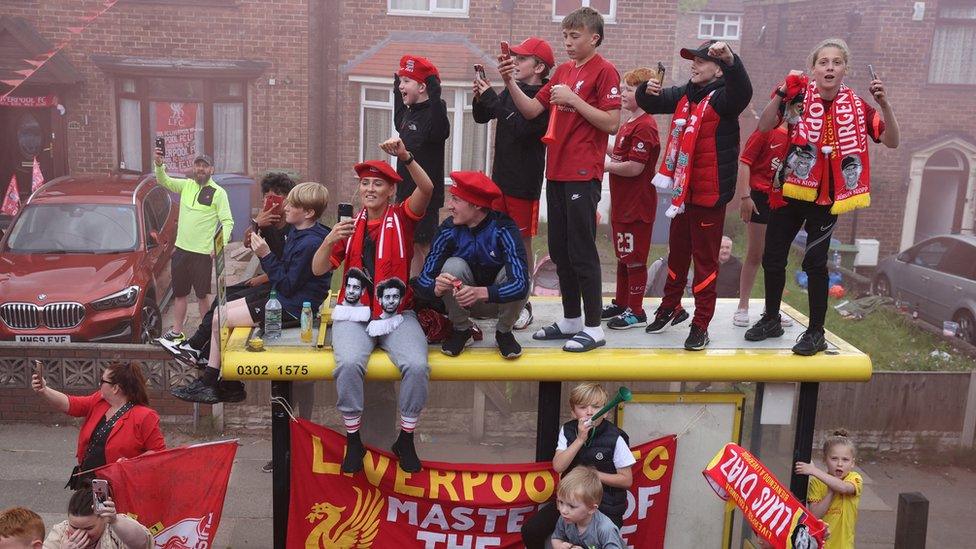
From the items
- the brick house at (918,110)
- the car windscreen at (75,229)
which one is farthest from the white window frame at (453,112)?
the brick house at (918,110)

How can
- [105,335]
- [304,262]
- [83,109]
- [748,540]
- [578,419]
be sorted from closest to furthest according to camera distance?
[578,419] < [304,262] < [748,540] < [105,335] < [83,109]

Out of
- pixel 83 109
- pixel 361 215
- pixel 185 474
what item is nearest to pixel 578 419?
pixel 361 215

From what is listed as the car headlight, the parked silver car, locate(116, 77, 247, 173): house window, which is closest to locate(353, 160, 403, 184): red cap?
the car headlight

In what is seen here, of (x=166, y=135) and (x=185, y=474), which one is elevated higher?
(x=166, y=135)

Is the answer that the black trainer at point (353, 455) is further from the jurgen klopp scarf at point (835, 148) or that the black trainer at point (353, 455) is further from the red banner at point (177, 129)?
the red banner at point (177, 129)

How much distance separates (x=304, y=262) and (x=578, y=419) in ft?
6.58

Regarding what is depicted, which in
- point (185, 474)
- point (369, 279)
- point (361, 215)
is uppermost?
point (361, 215)

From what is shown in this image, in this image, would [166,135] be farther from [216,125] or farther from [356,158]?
[356,158]

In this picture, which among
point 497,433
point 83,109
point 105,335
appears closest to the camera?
point 497,433

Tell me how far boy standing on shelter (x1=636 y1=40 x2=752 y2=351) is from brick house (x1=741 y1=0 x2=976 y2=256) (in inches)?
614

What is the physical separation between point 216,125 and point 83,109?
7.91ft

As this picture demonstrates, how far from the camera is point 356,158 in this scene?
19.0 metres

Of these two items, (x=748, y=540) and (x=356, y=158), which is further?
(x=356, y=158)

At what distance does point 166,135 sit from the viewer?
1853 cm
